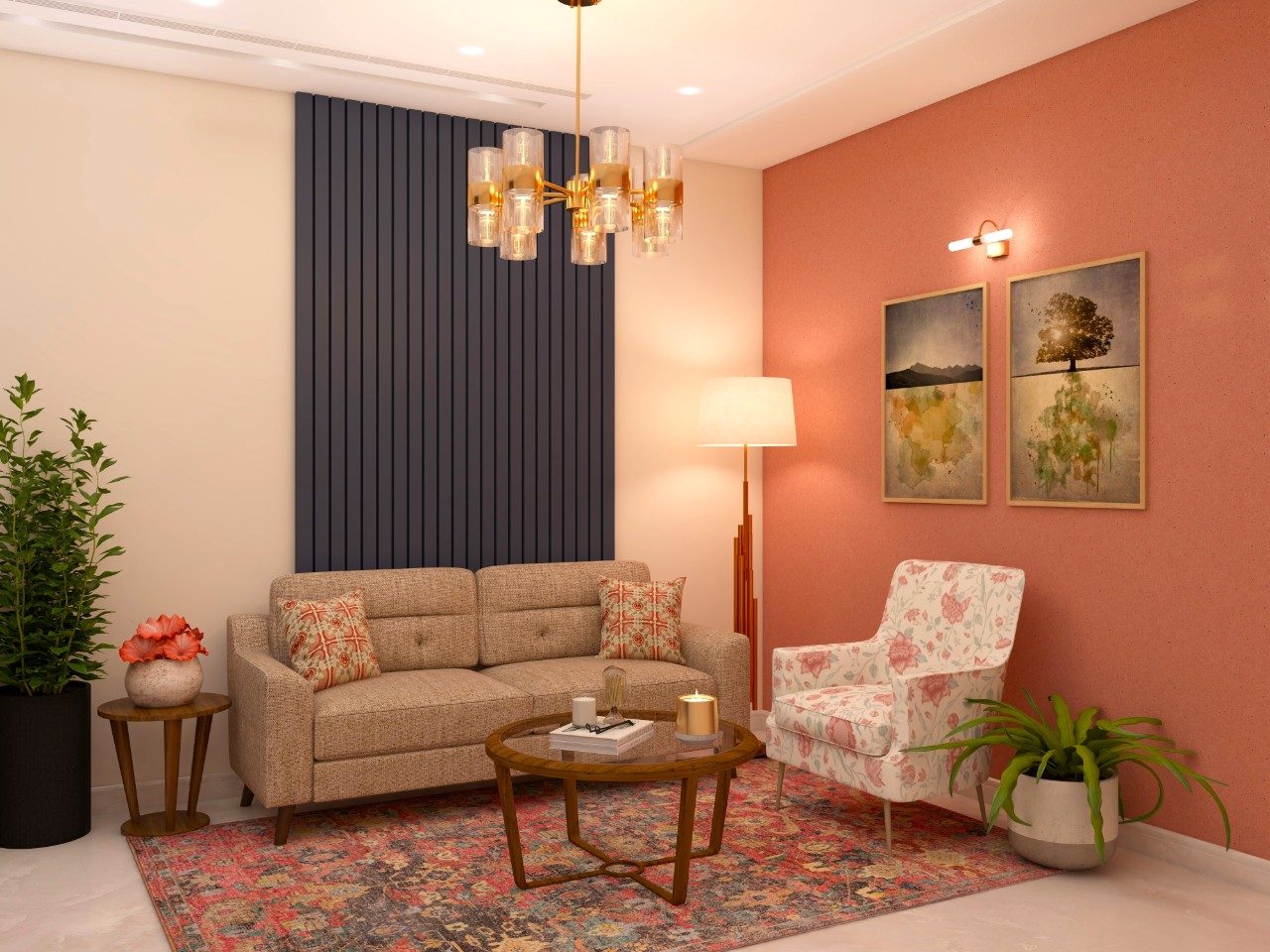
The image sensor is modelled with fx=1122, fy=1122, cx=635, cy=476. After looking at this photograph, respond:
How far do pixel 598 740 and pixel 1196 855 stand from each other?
2.05 m

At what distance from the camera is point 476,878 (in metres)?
3.54

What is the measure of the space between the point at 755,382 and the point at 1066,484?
1502 millimetres

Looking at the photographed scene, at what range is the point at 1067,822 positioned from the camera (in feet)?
11.8

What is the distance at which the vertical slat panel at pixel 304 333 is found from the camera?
473 centimetres

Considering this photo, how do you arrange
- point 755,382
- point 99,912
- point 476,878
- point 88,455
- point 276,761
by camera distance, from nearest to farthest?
point 99,912
point 476,878
point 276,761
point 88,455
point 755,382

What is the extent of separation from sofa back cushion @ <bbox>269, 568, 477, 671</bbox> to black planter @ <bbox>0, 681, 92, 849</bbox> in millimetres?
814

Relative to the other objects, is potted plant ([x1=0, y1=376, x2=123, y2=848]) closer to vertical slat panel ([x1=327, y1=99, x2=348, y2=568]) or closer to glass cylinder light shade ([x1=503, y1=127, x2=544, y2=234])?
vertical slat panel ([x1=327, y1=99, x2=348, y2=568])

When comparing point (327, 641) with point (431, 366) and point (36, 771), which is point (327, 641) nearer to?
point (36, 771)

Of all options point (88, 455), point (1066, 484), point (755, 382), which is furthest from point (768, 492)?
point (88, 455)

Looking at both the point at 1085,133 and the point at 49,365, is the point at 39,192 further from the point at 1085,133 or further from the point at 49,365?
the point at 1085,133

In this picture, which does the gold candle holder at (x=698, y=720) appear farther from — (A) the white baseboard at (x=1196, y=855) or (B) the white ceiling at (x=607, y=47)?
(B) the white ceiling at (x=607, y=47)

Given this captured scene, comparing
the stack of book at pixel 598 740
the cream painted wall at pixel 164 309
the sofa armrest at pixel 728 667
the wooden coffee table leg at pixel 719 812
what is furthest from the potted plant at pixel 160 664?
the sofa armrest at pixel 728 667

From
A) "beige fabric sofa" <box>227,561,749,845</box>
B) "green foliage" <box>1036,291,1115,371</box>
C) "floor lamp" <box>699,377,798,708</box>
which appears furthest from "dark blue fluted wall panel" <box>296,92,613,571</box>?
"green foliage" <box>1036,291,1115,371</box>

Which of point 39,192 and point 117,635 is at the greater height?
point 39,192
